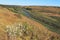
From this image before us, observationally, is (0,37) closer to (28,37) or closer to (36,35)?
(28,37)

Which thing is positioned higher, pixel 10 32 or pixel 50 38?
pixel 10 32

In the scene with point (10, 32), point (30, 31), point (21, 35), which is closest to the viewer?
point (10, 32)

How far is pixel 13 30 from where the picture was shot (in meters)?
18.4

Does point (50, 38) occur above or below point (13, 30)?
below

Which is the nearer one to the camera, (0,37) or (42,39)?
(0,37)

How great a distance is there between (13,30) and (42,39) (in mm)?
4167

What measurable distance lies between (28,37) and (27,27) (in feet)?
2.89

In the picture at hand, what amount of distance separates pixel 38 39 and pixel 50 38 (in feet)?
4.05

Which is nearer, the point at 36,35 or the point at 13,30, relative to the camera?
the point at 13,30

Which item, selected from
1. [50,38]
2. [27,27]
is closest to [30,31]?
[27,27]

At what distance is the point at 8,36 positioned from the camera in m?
18.4

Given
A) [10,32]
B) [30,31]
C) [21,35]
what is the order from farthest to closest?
[30,31] → [21,35] → [10,32]

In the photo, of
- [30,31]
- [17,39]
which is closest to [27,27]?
[30,31]

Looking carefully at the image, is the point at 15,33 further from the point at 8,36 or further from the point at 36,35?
the point at 36,35
